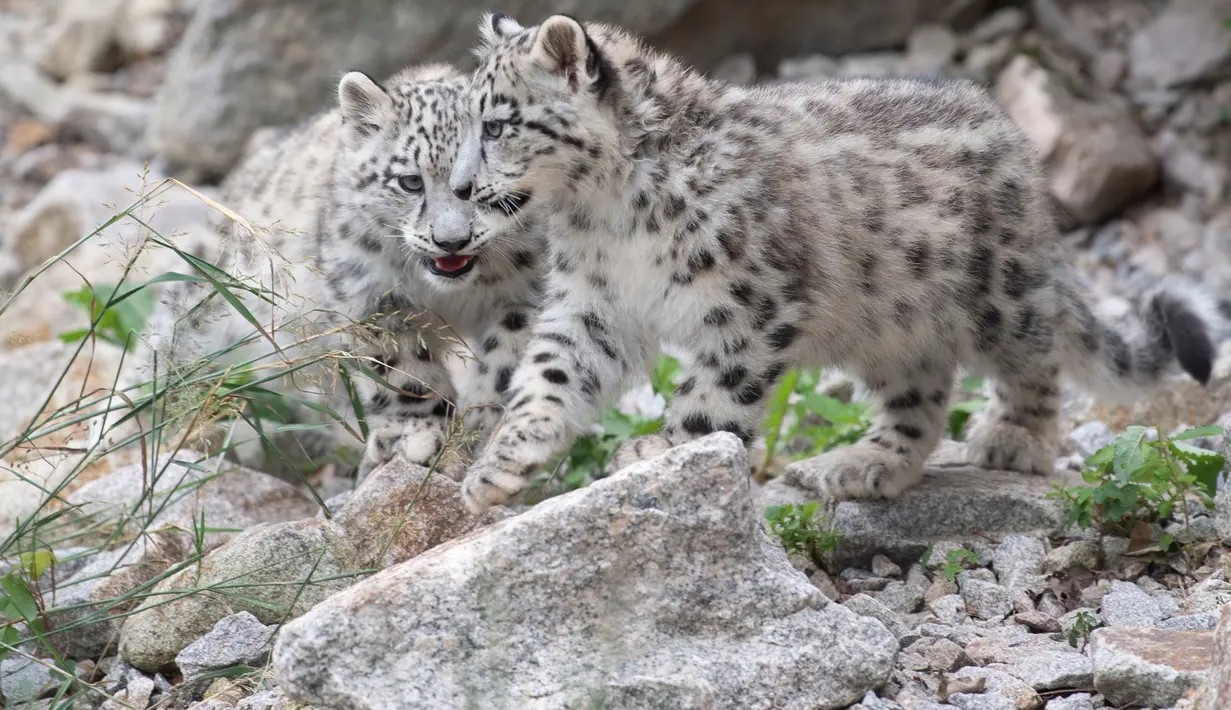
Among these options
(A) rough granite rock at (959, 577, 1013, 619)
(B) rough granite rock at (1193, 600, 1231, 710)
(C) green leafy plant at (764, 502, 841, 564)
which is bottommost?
(B) rough granite rock at (1193, 600, 1231, 710)

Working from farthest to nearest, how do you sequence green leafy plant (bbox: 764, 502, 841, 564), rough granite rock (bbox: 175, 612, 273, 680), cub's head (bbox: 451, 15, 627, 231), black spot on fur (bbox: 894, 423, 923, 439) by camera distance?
black spot on fur (bbox: 894, 423, 923, 439), green leafy plant (bbox: 764, 502, 841, 564), cub's head (bbox: 451, 15, 627, 231), rough granite rock (bbox: 175, 612, 273, 680)

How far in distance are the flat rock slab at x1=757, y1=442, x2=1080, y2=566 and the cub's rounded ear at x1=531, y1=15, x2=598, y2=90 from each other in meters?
1.90

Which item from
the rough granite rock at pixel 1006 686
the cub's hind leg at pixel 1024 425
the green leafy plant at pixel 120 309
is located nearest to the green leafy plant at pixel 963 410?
the cub's hind leg at pixel 1024 425

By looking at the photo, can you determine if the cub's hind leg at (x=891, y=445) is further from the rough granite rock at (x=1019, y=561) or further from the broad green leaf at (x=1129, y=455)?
the broad green leaf at (x=1129, y=455)

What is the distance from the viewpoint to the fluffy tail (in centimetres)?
610

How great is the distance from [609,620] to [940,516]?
2201 millimetres

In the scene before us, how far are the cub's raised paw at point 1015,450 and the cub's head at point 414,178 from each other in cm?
217

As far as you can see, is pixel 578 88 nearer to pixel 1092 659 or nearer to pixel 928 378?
pixel 928 378

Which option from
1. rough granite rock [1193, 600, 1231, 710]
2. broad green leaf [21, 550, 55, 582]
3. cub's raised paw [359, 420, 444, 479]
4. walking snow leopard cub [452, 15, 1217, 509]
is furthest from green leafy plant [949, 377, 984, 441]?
broad green leaf [21, 550, 55, 582]

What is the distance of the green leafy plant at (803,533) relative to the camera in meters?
5.25

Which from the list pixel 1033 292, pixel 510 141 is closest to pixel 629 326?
pixel 510 141

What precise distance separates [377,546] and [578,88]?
1.68 metres

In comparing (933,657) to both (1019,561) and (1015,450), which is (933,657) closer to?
(1019,561)

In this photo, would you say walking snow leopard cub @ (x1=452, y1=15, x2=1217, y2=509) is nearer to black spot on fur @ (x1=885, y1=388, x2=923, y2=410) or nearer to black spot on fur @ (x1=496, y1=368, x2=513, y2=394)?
black spot on fur @ (x1=885, y1=388, x2=923, y2=410)
